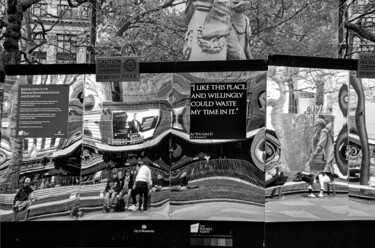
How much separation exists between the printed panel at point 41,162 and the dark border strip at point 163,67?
101 mm

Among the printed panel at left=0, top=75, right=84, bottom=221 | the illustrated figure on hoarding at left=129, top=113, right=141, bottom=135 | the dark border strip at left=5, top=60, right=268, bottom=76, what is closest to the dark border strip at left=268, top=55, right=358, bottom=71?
the dark border strip at left=5, top=60, right=268, bottom=76

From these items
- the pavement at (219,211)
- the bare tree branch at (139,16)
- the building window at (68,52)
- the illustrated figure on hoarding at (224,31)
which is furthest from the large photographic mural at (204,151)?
the building window at (68,52)

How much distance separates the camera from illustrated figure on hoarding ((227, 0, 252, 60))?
8.82m

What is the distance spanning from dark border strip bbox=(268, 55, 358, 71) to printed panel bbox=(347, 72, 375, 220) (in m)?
0.21

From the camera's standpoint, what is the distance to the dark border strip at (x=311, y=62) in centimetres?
788

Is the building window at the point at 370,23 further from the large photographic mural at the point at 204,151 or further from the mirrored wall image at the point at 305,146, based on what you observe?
the mirrored wall image at the point at 305,146

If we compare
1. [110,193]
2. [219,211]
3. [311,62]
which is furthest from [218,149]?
[311,62]

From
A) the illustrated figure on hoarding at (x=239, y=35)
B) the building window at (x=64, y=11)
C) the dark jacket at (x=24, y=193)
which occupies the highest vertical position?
the building window at (x=64, y=11)

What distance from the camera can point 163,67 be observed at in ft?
26.9

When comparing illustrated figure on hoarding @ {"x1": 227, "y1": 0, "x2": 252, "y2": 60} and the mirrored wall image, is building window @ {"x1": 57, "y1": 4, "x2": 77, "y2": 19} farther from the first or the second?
the mirrored wall image

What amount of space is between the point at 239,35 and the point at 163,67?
63.6 inches
